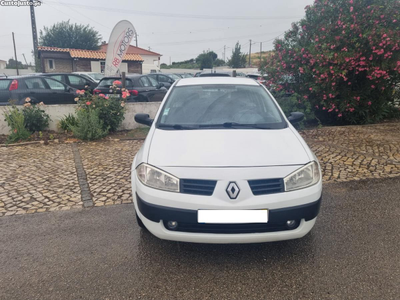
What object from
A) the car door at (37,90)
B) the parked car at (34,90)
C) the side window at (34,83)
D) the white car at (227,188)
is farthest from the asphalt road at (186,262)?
the side window at (34,83)

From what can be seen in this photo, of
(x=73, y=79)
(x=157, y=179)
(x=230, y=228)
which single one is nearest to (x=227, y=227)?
(x=230, y=228)

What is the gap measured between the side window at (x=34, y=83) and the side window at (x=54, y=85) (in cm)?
26

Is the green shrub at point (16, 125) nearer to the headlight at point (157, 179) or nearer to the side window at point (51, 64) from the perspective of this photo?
the headlight at point (157, 179)

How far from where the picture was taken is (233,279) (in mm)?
2572

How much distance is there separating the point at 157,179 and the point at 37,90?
28.0 feet

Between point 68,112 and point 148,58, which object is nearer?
point 68,112

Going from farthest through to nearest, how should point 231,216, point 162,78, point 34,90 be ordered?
point 162,78 < point 34,90 < point 231,216

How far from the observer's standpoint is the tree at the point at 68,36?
3991 cm

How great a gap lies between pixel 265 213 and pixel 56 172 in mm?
4118

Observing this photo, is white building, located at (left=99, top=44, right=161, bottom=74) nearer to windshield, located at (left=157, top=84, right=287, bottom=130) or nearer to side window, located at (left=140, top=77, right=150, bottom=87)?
side window, located at (left=140, top=77, right=150, bottom=87)

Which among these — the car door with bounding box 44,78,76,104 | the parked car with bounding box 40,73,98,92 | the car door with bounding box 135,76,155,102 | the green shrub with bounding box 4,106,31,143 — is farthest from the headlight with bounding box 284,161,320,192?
the parked car with bounding box 40,73,98,92

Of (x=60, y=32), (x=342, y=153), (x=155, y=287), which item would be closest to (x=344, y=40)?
Answer: (x=342, y=153)

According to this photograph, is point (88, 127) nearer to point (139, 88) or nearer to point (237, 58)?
point (139, 88)

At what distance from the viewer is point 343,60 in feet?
25.7
